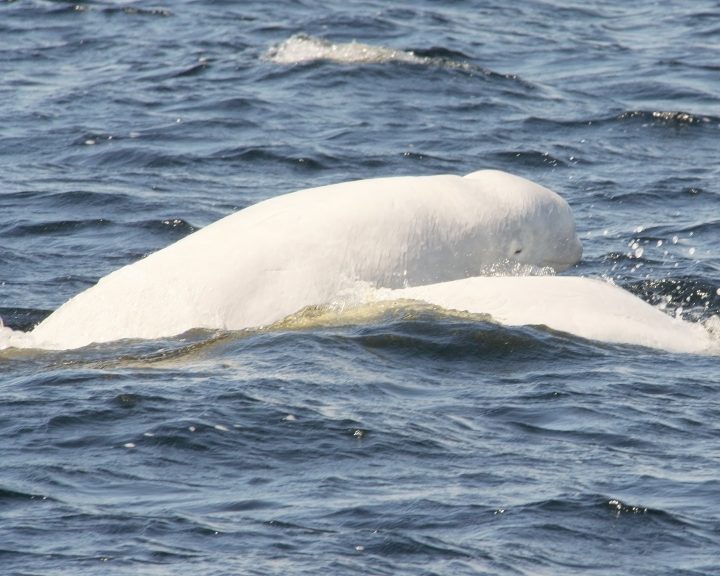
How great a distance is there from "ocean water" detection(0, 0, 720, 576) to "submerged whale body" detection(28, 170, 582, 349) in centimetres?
32

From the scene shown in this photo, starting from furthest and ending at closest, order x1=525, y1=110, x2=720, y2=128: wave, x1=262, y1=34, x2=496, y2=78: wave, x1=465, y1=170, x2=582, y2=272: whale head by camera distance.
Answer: x1=262, y1=34, x2=496, y2=78: wave
x1=525, y1=110, x2=720, y2=128: wave
x1=465, y1=170, x2=582, y2=272: whale head

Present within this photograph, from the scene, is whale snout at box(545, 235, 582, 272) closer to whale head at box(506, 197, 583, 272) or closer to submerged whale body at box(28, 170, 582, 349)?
whale head at box(506, 197, 583, 272)

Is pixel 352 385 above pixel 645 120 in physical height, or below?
above

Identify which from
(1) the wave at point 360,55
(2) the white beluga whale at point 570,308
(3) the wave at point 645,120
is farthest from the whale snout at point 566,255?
(1) the wave at point 360,55

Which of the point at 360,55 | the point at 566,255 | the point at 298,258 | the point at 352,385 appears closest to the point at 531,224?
the point at 566,255

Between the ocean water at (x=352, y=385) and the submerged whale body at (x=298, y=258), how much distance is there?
320 millimetres

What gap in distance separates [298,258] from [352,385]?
2028mm

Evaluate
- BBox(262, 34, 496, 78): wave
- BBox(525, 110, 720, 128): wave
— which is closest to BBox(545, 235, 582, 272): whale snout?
BBox(525, 110, 720, 128): wave

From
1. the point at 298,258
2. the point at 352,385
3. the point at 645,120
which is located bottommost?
the point at 645,120

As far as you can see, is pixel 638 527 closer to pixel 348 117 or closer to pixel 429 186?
pixel 429 186

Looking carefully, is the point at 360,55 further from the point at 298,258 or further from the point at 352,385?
the point at 352,385

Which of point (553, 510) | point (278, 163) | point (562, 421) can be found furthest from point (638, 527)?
point (278, 163)

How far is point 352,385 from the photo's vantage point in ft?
38.8

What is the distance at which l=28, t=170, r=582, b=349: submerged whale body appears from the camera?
43.8ft
